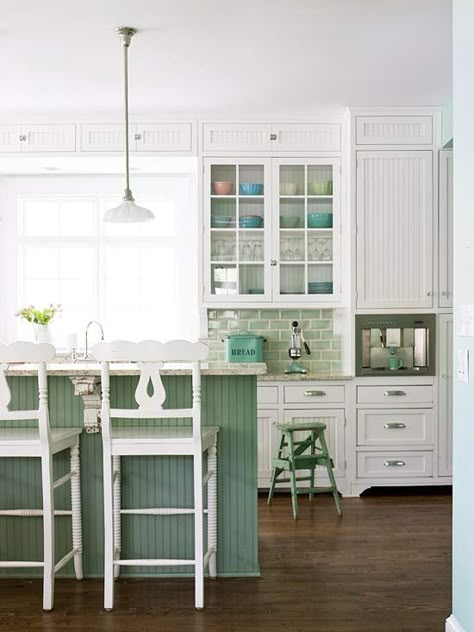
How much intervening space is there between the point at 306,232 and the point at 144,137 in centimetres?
137

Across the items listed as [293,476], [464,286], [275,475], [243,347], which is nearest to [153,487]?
[293,476]

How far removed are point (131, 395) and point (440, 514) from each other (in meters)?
2.32

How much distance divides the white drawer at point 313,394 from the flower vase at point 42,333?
1904 mm

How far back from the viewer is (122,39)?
13.1ft

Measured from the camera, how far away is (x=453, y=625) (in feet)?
9.36

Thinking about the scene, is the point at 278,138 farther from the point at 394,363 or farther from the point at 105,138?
the point at 394,363

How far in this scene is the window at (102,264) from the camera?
21.0 feet

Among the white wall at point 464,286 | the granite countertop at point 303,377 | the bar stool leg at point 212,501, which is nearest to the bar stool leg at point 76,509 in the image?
the bar stool leg at point 212,501

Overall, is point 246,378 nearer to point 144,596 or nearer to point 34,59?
point 144,596

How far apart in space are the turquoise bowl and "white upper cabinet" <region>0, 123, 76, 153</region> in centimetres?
181

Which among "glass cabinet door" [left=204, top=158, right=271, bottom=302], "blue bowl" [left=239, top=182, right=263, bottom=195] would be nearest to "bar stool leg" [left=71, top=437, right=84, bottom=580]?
"glass cabinet door" [left=204, top=158, right=271, bottom=302]

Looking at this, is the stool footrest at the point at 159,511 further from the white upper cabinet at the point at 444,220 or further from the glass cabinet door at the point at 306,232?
the white upper cabinet at the point at 444,220

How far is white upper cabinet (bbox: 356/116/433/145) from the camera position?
17.9ft

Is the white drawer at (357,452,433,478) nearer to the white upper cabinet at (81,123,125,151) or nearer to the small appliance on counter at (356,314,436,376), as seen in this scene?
the small appliance on counter at (356,314,436,376)
